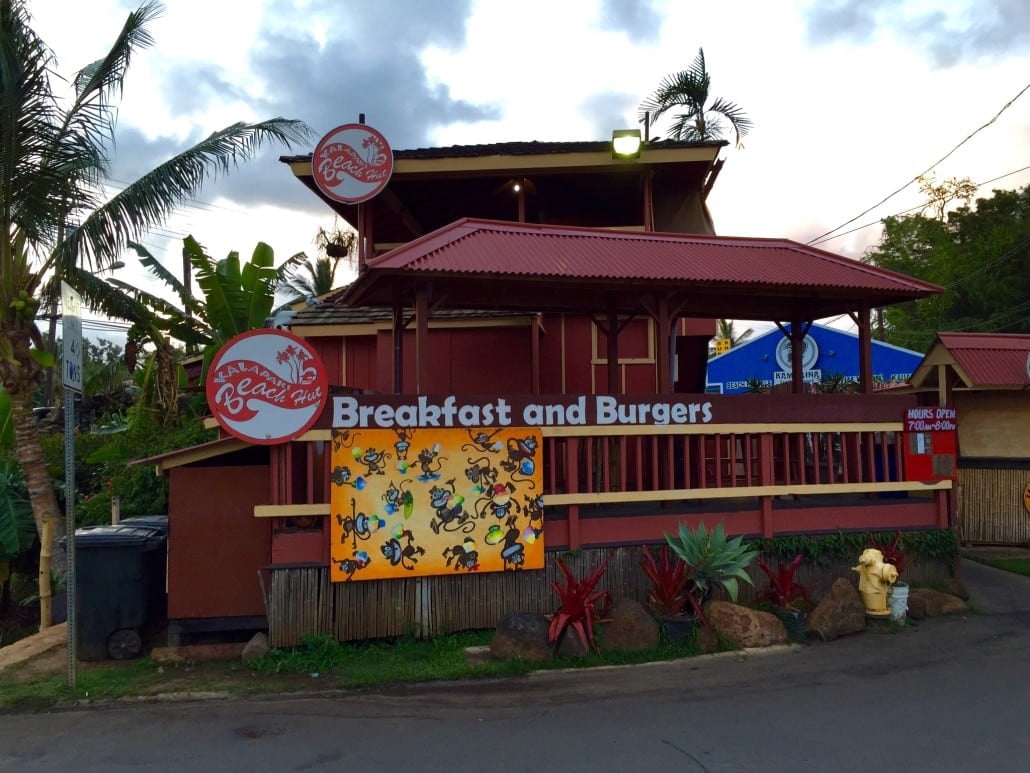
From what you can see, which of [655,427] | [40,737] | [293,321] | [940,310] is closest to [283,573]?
[40,737]

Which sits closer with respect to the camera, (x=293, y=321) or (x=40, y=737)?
(x=40, y=737)

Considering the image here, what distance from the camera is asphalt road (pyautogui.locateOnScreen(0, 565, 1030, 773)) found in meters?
4.82

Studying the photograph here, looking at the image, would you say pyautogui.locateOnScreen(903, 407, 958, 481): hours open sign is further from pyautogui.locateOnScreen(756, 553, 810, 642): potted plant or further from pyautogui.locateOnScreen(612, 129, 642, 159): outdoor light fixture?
pyautogui.locateOnScreen(612, 129, 642, 159): outdoor light fixture

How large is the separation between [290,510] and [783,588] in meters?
4.83

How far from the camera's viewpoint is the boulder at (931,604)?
8.22 m

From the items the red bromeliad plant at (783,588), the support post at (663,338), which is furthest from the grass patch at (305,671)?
the support post at (663,338)

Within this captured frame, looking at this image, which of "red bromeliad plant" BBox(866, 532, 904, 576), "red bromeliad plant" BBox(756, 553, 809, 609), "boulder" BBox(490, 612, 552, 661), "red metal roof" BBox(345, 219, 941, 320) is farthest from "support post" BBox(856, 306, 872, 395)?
"boulder" BBox(490, 612, 552, 661)

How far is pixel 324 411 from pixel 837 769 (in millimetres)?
4810

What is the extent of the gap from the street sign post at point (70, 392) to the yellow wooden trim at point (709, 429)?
4.05 m

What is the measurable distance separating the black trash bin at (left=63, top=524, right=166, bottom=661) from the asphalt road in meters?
1.36

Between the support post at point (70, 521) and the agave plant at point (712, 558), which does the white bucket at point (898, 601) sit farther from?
A: the support post at point (70, 521)

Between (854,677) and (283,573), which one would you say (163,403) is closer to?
(283,573)

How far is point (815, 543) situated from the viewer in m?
8.45

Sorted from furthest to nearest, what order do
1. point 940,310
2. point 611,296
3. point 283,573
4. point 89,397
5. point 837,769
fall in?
1. point 940,310
2. point 89,397
3. point 611,296
4. point 283,573
5. point 837,769
